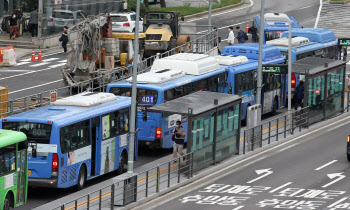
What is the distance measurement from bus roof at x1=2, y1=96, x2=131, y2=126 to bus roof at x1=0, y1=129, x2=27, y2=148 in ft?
6.30

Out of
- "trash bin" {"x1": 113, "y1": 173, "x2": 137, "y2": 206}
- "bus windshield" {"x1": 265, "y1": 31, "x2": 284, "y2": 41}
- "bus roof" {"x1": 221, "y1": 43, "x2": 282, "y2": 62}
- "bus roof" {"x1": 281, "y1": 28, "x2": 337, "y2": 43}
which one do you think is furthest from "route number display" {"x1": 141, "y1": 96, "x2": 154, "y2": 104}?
"bus windshield" {"x1": 265, "y1": 31, "x2": 284, "y2": 41}

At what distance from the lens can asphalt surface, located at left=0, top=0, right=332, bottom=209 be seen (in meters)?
29.2

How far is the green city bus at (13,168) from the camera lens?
24.9 m

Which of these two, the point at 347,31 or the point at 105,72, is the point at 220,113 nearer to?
the point at 105,72

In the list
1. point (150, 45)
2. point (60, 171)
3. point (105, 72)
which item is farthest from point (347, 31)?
point (60, 171)

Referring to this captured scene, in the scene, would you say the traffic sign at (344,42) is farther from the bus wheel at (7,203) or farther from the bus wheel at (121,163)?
the bus wheel at (7,203)

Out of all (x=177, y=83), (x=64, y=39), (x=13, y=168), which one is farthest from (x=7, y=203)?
(x=64, y=39)

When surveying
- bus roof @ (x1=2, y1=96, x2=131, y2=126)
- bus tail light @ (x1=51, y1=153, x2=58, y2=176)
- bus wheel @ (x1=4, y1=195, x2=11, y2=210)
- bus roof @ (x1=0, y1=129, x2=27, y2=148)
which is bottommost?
bus wheel @ (x1=4, y1=195, x2=11, y2=210)

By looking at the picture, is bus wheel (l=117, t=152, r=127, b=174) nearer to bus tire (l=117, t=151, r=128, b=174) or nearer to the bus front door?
bus tire (l=117, t=151, r=128, b=174)

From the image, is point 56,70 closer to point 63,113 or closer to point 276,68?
point 276,68

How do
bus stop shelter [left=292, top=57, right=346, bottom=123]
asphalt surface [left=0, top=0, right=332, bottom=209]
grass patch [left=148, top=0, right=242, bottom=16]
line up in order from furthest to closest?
grass patch [left=148, top=0, right=242, bottom=16]
bus stop shelter [left=292, top=57, right=346, bottom=123]
asphalt surface [left=0, top=0, right=332, bottom=209]

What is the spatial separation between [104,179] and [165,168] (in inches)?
82.3

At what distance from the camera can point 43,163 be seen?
2755 centimetres

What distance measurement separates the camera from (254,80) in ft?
138
